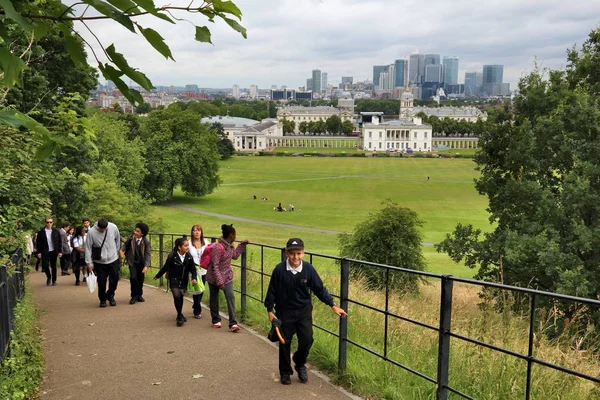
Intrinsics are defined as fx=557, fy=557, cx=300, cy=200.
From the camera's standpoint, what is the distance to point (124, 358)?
6500 millimetres

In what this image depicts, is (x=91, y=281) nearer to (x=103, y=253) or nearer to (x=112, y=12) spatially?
(x=103, y=253)

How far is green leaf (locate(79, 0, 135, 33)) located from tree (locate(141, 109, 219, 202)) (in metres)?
55.8

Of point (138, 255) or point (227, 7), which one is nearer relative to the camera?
point (227, 7)

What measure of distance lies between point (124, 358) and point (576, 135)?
58.2 ft

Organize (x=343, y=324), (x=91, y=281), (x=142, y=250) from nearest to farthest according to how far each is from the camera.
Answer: (x=343, y=324) → (x=91, y=281) → (x=142, y=250)

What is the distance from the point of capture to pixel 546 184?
819 inches

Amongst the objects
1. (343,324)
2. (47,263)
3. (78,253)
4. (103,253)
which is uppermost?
(343,324)

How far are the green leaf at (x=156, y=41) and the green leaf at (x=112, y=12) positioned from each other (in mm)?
65

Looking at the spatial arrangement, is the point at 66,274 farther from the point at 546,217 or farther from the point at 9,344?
the point at 546,217

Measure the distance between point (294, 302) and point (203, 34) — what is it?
366 cm

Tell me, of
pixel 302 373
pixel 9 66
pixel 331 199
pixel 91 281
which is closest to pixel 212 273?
pixel 302 373

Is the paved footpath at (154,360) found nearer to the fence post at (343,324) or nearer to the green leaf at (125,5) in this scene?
the fence post at (343,324)

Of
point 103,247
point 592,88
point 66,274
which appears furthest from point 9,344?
point 592,88

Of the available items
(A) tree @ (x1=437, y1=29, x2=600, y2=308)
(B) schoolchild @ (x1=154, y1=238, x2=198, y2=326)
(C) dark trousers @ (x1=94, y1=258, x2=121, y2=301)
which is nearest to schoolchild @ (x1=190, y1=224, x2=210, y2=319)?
(B) schoolchild @ (x1=154, y1=238, x2=198, y2=326)
